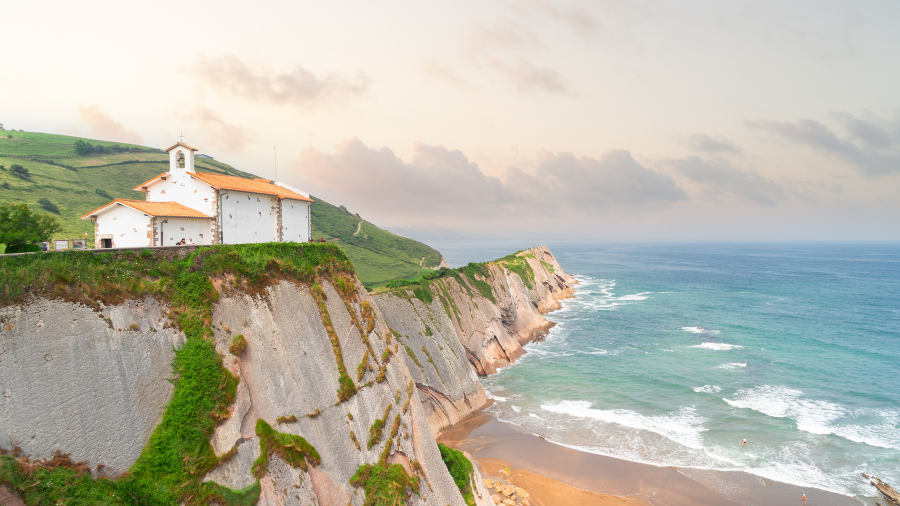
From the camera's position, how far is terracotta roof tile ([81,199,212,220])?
76.2 ft

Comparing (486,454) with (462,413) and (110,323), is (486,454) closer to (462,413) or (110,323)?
(462,413)

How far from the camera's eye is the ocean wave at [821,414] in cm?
3472

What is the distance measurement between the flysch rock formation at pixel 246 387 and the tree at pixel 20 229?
822 centimetres

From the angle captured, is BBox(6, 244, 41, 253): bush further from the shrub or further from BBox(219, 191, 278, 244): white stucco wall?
the shrub

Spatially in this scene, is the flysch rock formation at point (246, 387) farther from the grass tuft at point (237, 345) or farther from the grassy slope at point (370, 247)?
the grassy slope at point (370, 247)

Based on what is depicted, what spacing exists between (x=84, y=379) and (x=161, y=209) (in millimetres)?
12305

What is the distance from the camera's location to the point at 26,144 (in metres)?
117

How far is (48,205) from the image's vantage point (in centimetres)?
7319

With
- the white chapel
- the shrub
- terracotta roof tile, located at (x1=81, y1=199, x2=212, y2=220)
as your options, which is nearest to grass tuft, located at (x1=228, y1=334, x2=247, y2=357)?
the white chapel

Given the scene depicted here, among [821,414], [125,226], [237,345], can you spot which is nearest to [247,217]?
[125,226]

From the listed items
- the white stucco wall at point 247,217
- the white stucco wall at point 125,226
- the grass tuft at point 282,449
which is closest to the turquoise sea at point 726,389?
the grass tuft at point 282,449

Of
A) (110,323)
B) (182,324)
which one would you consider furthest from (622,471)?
(110,323)

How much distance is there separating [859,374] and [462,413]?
160ft

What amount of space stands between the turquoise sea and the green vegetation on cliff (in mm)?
28437
